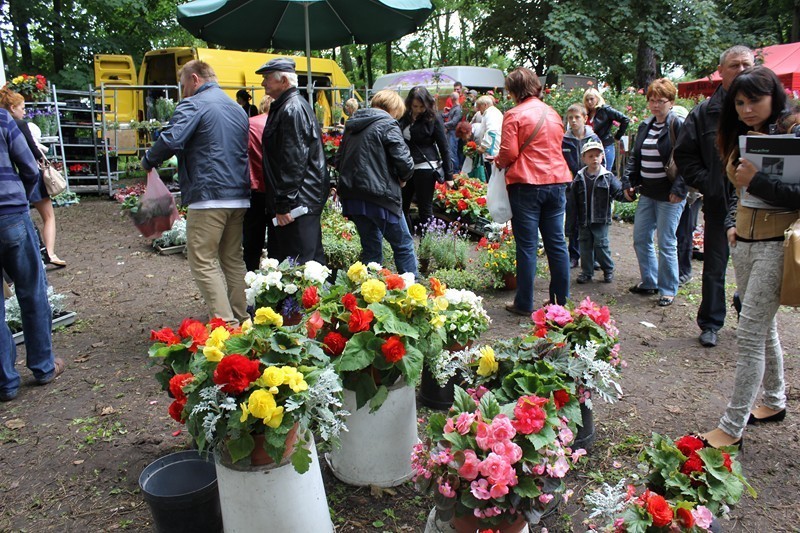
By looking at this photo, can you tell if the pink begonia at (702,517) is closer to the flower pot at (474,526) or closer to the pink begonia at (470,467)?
the flower pot at (474,526)

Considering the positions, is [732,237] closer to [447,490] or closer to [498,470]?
[498,470]

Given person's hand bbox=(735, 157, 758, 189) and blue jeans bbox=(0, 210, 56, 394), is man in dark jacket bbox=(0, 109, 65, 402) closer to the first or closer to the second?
blue jeans bbox=(0, 210, 56, 394)

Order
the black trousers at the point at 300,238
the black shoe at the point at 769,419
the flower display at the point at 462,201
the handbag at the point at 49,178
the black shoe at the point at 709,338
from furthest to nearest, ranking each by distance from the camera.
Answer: the flower display at the point at 462,201, the handbag at the point at 49,178, the black shoe at the point at 709,338, the black trousers at the point at 300,238, the black shoe at the point at 769,419

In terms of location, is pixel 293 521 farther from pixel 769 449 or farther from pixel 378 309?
pixel 769 449

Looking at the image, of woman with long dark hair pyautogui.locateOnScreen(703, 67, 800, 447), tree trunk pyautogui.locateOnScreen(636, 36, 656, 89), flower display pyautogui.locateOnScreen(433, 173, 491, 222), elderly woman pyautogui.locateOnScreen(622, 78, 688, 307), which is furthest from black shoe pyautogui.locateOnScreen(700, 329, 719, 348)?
tree trunk pyautogui.locateOnScreen(636, 36, 656, 89)

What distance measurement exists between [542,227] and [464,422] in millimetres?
2977

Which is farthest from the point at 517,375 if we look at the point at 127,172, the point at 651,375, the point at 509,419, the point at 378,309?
the point at 127,172

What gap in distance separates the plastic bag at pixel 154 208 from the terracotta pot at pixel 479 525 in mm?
3448

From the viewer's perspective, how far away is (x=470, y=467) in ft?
6.73

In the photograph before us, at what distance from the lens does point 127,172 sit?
1281 cm

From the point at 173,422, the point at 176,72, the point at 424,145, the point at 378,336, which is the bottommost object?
the point at 173,422

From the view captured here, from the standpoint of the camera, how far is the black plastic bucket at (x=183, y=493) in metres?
2.39

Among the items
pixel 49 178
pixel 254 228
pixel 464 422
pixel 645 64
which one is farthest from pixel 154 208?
pixel 645 64

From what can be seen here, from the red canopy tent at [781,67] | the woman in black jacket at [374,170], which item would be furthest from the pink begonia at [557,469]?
the red canopy tent at [781,67]
